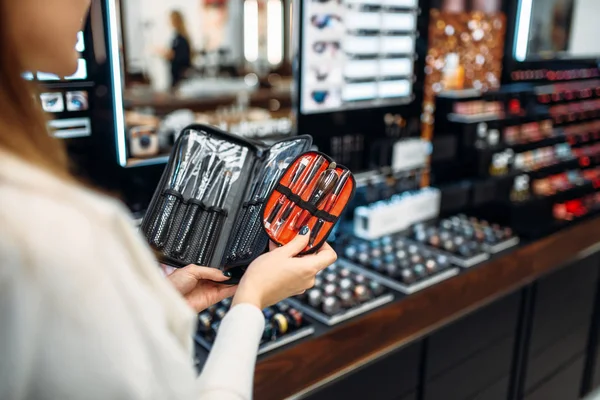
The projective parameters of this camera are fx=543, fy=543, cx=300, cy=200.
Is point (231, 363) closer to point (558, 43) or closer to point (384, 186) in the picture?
point (384, 186)

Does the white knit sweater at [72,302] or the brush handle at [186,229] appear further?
the brush handle at [186,229]

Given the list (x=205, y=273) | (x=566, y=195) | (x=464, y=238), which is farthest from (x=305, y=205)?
(x=566, y=195)

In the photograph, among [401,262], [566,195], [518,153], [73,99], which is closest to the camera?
[73,99]

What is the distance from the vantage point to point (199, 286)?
1131 millimetres

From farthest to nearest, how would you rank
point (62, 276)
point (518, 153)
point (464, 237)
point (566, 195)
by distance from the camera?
point (566, 195), point (518, 153), point (464, 237), point (62, 276)

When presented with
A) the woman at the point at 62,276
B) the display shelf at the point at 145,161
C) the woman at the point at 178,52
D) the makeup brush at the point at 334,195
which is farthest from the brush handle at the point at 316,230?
the woman at the point at 178,52

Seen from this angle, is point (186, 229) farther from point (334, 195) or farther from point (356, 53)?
point (356, 53)

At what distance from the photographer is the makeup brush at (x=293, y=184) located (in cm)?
110

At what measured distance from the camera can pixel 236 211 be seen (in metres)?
1.21

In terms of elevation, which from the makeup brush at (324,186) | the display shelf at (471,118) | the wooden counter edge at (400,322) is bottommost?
the wooden counter edge at (400,322)

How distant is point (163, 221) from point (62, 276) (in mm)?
727

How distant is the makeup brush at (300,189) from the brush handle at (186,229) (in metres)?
0.21

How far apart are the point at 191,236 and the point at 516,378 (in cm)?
208

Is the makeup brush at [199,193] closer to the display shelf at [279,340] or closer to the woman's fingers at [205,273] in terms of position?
the woman's fingers at [205,273]
